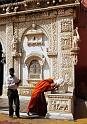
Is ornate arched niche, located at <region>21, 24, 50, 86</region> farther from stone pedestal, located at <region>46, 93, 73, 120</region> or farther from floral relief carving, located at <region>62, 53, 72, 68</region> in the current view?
stone pedestal, located at <region>46, 93, 73, 120</region>

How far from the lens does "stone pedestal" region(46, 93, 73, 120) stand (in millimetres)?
9266

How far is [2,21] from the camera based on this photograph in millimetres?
12992

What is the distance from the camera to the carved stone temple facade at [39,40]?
11.4m

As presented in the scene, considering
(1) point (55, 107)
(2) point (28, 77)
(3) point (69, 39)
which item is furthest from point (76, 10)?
(1) point (55, 107)

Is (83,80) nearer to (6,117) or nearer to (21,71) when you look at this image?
(21,71)

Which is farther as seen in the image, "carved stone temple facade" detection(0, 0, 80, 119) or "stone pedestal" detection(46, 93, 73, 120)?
"carved stone temple facade" detection(0, 0, 80, 119)

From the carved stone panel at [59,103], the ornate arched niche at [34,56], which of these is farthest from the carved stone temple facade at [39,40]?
the carved stone panel at [59,103]

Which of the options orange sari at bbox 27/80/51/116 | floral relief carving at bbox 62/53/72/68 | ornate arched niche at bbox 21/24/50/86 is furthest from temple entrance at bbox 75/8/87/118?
orange sari at bbox 27/80/51/116

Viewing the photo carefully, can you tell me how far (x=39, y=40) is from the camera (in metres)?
12.1

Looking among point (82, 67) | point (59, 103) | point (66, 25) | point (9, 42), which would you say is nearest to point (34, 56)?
point (9, 42)

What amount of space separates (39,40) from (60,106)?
141 inches

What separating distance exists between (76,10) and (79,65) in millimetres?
2164

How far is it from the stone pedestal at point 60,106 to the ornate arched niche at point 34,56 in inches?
96.9

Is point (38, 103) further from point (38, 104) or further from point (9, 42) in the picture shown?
point (9, 42)
